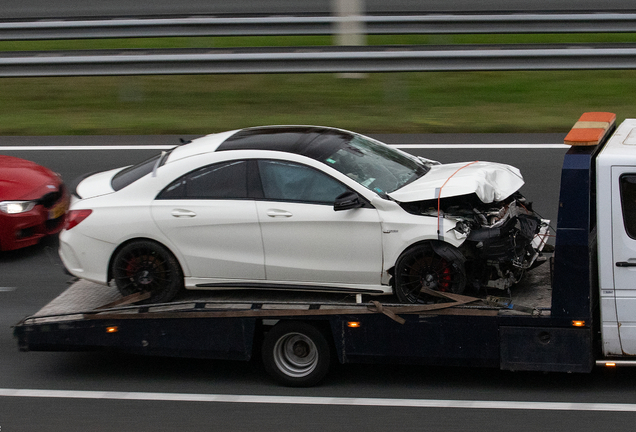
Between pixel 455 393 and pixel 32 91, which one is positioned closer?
pixel 455 393

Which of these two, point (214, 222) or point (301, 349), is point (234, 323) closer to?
point (301, 349)

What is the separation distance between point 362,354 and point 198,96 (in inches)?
345

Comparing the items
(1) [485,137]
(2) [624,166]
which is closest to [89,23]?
(1) [485,137]

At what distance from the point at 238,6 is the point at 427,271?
1324cm

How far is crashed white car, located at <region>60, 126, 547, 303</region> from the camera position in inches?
247

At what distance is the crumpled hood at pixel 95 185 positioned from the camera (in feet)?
22.9

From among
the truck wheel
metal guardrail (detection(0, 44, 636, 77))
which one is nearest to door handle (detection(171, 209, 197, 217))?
the truck wheel

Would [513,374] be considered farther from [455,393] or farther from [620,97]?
[620,97]

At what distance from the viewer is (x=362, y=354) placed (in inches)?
244

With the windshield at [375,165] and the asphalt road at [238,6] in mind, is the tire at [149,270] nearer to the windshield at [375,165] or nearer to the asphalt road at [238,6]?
the windshield at [375,165]

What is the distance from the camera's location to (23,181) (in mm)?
9203

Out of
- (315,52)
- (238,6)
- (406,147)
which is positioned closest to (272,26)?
(315,52)

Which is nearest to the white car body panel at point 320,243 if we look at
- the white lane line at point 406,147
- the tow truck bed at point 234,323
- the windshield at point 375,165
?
the tow truck bed at point 234,323

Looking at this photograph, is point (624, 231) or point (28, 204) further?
point (28, 204)
